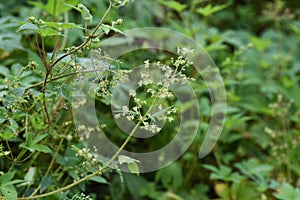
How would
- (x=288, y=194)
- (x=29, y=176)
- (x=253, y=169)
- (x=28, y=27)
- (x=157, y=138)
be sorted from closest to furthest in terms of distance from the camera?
(x=28, y=27)
(x=29, y=176)
(x=288, y=194)
(x=253, y=169)
(x=157, y=138)

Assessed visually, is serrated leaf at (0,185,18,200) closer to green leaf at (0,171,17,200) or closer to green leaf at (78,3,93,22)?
green leaf at (0,171,17,200)

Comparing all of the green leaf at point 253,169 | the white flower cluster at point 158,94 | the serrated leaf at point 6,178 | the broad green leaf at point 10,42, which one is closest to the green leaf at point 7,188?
the serrated leaf at point 6,178

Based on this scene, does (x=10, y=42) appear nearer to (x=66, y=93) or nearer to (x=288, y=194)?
(x=66, y=93)

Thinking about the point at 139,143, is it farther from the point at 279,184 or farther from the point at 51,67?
the point at 51,67

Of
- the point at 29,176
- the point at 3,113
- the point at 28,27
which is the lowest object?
the point at 29,176

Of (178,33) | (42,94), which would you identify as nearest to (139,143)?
(178,33)

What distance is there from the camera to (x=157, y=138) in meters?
1.55

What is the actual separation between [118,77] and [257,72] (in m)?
1.35

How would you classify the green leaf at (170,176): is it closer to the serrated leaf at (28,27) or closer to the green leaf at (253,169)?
the green leaf at (253,169)

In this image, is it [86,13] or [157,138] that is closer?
[86,13]

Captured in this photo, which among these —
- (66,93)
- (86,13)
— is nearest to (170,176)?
(66,93)

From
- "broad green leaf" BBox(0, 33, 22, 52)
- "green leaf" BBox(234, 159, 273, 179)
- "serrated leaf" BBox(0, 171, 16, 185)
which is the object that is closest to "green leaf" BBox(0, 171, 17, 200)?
"serrated leaf" BBox(0, 171, 16, 185)

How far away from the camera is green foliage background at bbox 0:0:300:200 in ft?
3.25

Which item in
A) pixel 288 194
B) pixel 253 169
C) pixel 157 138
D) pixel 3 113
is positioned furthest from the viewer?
pixel 157 138
